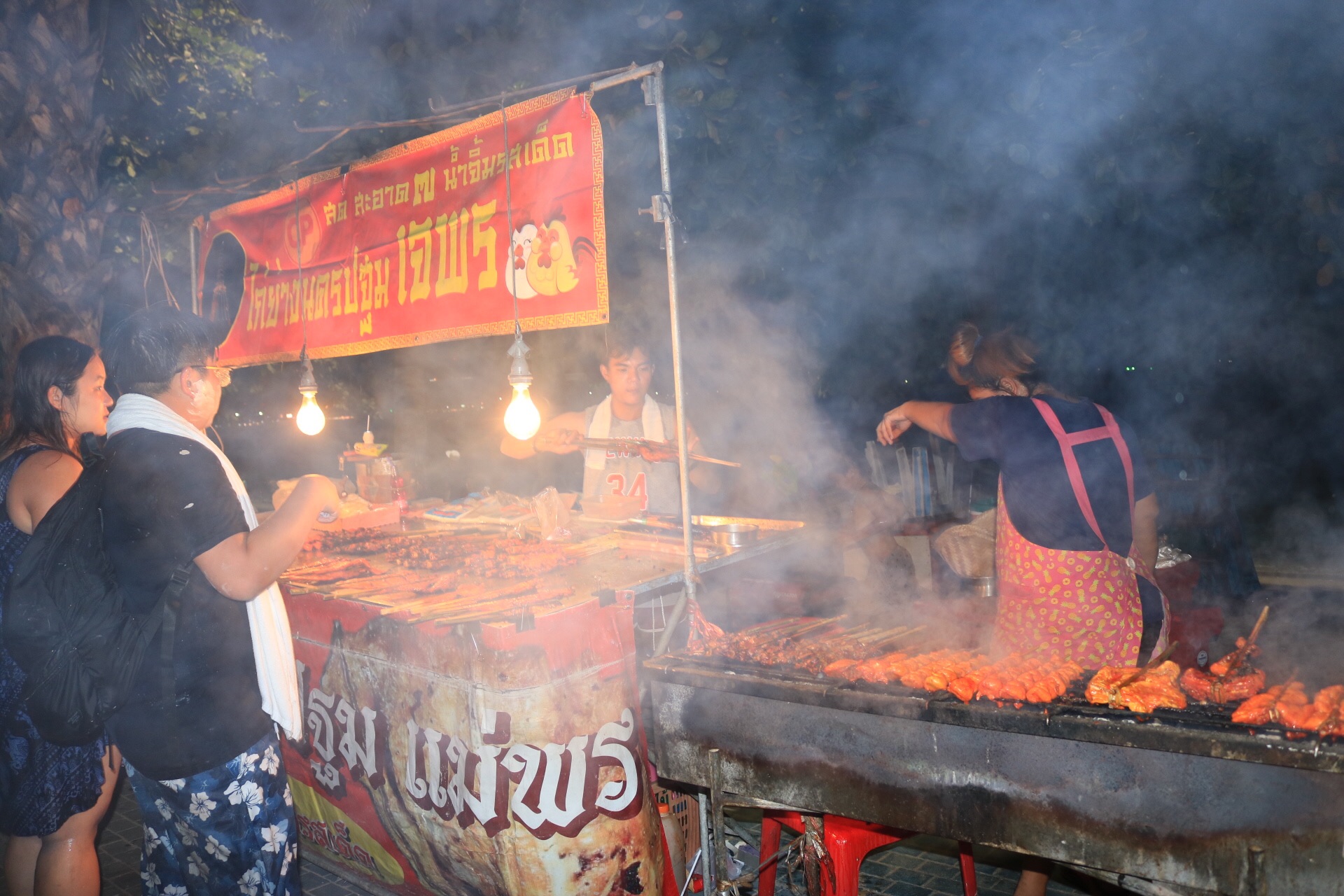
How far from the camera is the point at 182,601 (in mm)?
2594

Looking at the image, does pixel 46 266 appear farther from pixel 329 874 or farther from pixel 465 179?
pixel 329 874

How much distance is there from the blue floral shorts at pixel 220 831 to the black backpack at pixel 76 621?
1.12 ft

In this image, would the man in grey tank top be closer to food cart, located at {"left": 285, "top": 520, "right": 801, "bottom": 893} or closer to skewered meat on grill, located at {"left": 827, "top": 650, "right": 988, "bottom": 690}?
food cart, located at {"left": 285, "top": 520, "right": 801, "bottom": 893}

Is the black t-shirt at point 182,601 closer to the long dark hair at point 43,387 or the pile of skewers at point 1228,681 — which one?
the long dark hair at point 43,387

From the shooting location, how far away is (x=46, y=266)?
544cm

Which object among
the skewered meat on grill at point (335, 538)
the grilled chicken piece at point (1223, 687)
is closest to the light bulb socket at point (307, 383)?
the skewered meat on grill at point (335, 538)

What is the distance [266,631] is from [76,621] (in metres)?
0.57

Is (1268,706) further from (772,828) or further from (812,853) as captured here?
(772,828)

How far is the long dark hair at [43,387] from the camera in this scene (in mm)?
3201

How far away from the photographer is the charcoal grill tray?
2.03 metres

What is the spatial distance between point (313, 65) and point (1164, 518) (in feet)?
25.5

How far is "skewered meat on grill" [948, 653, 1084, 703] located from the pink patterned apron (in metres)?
0.51

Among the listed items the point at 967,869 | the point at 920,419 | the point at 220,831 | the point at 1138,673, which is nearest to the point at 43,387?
the point at 220,831

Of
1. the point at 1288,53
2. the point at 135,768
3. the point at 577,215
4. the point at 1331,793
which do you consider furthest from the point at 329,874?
the point at 1288,53
